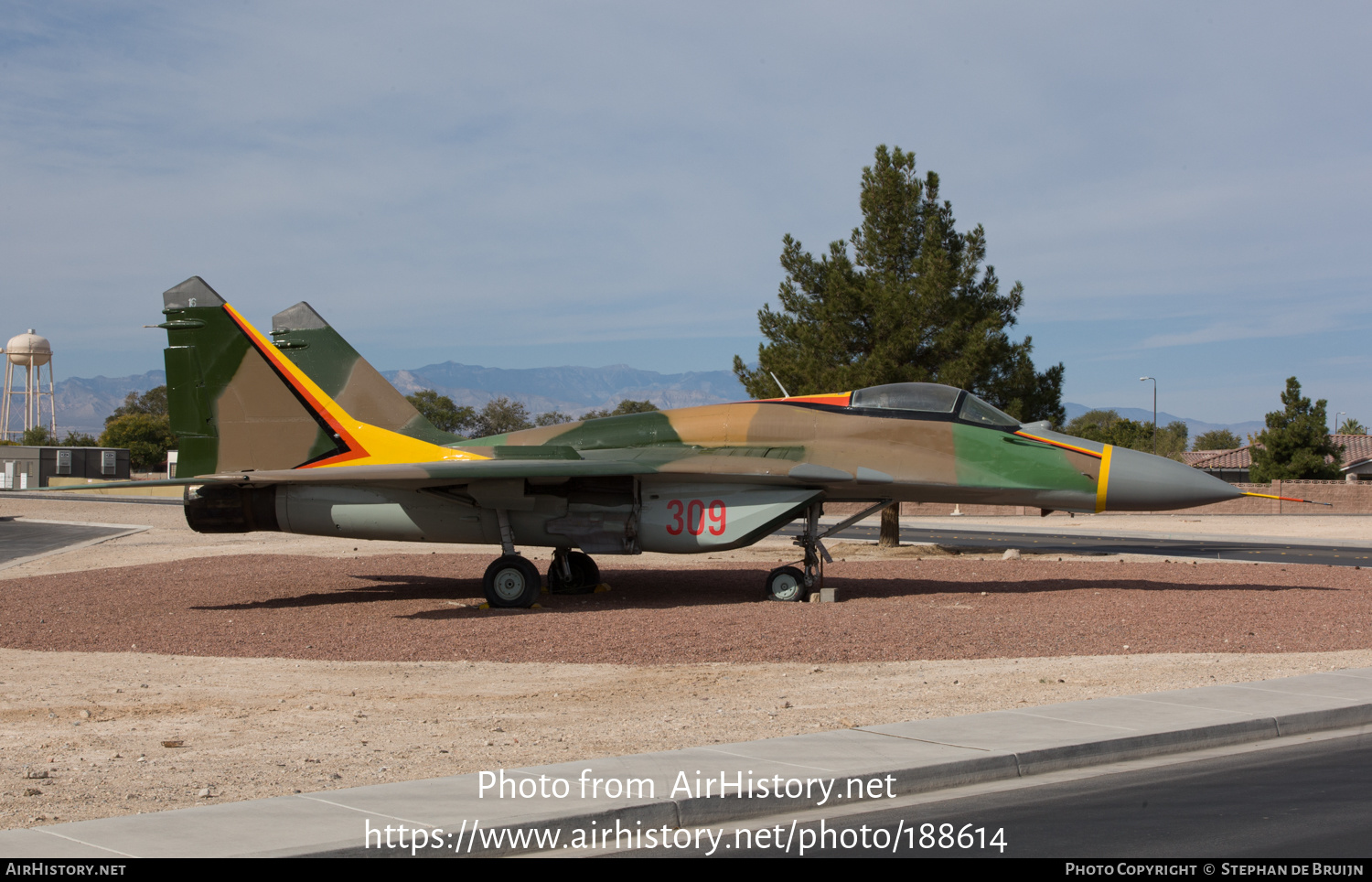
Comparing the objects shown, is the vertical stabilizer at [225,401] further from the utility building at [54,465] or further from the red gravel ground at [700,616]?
the utility building at [54,465]

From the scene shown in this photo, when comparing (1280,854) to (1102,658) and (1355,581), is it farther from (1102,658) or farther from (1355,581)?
(1355,581)

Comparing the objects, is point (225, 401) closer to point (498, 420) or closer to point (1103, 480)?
point (1103, 480)

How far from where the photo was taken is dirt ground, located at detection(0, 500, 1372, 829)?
23.8ft

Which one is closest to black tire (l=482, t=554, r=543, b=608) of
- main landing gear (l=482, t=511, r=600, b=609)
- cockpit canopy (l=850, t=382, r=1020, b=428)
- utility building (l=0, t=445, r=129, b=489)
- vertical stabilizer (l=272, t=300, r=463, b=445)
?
main landing gear (l=482, t=511, r=600, b=609)

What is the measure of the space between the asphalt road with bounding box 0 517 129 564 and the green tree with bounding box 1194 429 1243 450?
372 feet

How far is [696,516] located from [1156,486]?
249 inches

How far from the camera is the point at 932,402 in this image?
1583 centimetres

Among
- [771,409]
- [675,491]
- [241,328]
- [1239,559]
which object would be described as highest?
[241,328]

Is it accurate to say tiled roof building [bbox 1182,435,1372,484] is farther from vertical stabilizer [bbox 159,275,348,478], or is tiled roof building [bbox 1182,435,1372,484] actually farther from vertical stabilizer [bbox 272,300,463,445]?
vertical stabilizer [bbox 159,275,348,478]

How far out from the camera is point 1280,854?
5309 mm

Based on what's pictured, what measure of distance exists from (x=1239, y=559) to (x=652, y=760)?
70.0 ft

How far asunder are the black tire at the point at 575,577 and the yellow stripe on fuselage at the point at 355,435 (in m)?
2.44

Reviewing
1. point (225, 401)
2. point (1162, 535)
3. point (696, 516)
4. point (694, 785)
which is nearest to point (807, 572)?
point (696, 516)
